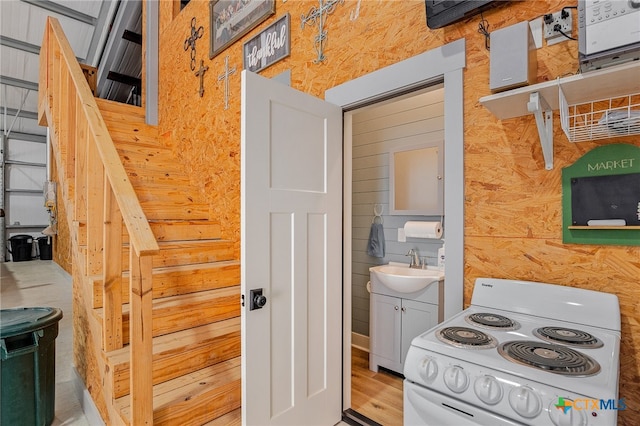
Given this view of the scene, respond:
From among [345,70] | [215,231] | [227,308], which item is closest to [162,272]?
[227,308]

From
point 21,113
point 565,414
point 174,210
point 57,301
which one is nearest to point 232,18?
point 174,210

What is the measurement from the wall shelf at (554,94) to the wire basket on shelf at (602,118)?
0.12ft

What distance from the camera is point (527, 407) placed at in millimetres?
978

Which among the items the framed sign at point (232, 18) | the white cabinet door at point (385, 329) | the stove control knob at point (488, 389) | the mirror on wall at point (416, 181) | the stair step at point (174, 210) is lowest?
the white cabinet door at point (385, 329)

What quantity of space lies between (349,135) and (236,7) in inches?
70.8

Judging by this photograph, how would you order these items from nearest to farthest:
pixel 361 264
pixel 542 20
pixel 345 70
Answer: pixel 542 20 < pixel 345 70 < pixel 361 264

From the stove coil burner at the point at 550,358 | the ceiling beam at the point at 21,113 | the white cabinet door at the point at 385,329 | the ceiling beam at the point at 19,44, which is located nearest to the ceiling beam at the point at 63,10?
the ceiling beam at the point at 19,44

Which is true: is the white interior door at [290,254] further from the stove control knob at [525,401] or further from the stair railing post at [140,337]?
the stove control knob at [525,401]

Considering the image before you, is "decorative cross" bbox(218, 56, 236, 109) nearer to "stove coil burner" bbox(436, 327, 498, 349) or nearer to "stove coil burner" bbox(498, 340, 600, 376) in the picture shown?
"stove coil burner" bbox(436, 327, 498, 349)

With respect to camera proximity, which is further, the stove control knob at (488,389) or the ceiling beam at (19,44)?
the ceiling beam at (19,44)

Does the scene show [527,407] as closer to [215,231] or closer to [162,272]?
[162,272]

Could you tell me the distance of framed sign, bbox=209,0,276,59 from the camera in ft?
9.42

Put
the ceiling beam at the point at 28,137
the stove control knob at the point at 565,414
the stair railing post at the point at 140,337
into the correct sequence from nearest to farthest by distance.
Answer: the stove control knob at the point at 565,414 → the stair railing post at the point at 140,337 → the ceiling beam at the point at 28,137

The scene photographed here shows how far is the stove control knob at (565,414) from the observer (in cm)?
90
